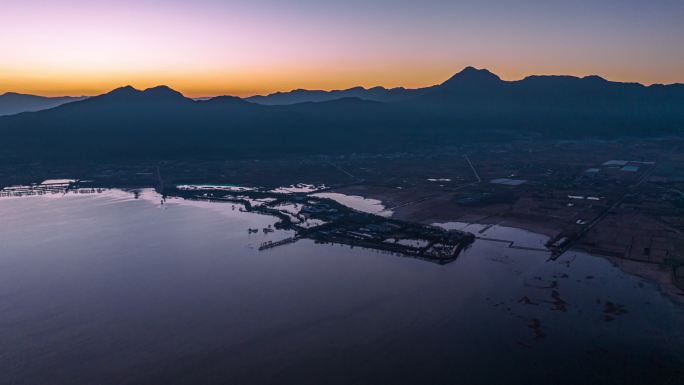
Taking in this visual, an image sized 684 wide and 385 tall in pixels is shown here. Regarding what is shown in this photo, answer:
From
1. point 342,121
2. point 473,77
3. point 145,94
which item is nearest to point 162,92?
point 145,94

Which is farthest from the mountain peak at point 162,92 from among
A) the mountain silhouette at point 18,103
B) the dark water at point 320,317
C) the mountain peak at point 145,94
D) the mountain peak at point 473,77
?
the dark water at point 320,317

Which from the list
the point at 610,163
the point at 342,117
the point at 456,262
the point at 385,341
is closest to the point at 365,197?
the point at 456,262

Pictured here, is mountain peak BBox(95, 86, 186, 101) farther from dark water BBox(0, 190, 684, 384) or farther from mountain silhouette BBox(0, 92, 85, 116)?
dark water BBox(0, 190, 684, 384)

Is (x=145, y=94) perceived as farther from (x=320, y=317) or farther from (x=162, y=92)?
(x=320, y=317)

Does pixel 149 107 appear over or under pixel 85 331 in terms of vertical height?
over

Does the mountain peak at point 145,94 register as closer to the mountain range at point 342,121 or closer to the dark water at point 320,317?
the mountain range at point 342,121

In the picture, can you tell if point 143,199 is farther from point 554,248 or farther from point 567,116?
point 567,116

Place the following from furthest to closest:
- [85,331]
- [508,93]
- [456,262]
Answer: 1. [508,93]
2. [456,262]
3. [85,331]
